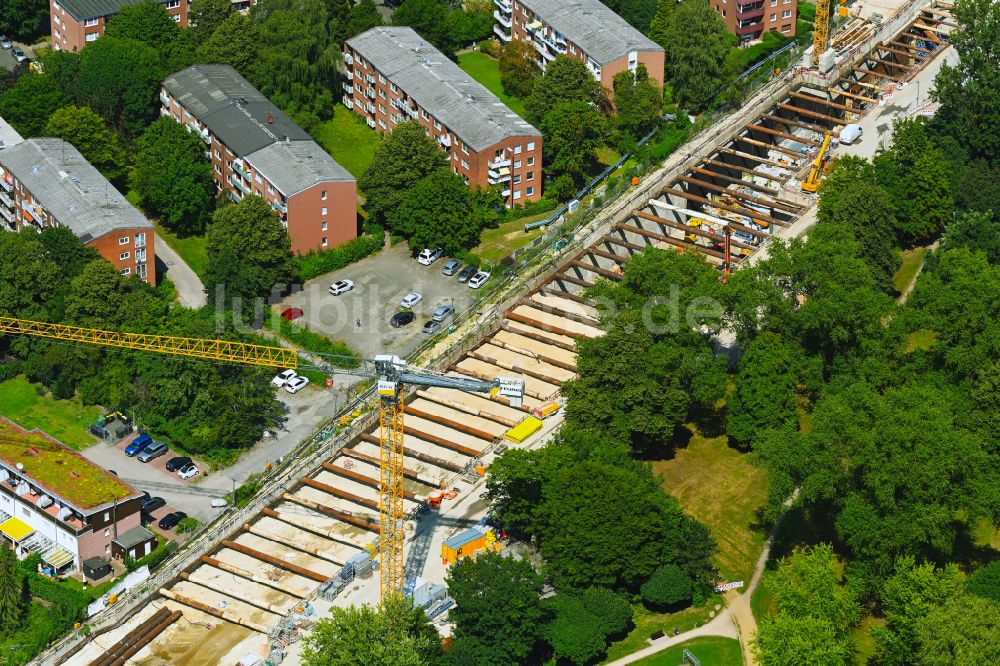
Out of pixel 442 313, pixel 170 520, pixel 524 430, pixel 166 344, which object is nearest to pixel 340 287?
pixel 442 313

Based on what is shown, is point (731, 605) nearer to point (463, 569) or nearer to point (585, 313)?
point (463, 569)

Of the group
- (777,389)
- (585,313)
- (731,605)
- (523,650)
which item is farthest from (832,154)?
(523,650)

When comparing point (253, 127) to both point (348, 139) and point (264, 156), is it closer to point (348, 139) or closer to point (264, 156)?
point (264, 156)

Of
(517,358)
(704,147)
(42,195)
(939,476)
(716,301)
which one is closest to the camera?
(939,476)

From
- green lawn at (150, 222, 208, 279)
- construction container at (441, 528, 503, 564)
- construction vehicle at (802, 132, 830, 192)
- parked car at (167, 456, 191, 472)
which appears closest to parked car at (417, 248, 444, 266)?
green lawn at (150, 222, 208, 279)

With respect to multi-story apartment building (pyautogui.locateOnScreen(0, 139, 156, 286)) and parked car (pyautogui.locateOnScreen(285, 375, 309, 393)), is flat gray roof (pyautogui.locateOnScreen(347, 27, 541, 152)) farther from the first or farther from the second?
parked car (pyautogui.locateOnScreen(285, 375, 309, 393))

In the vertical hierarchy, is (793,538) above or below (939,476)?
below
